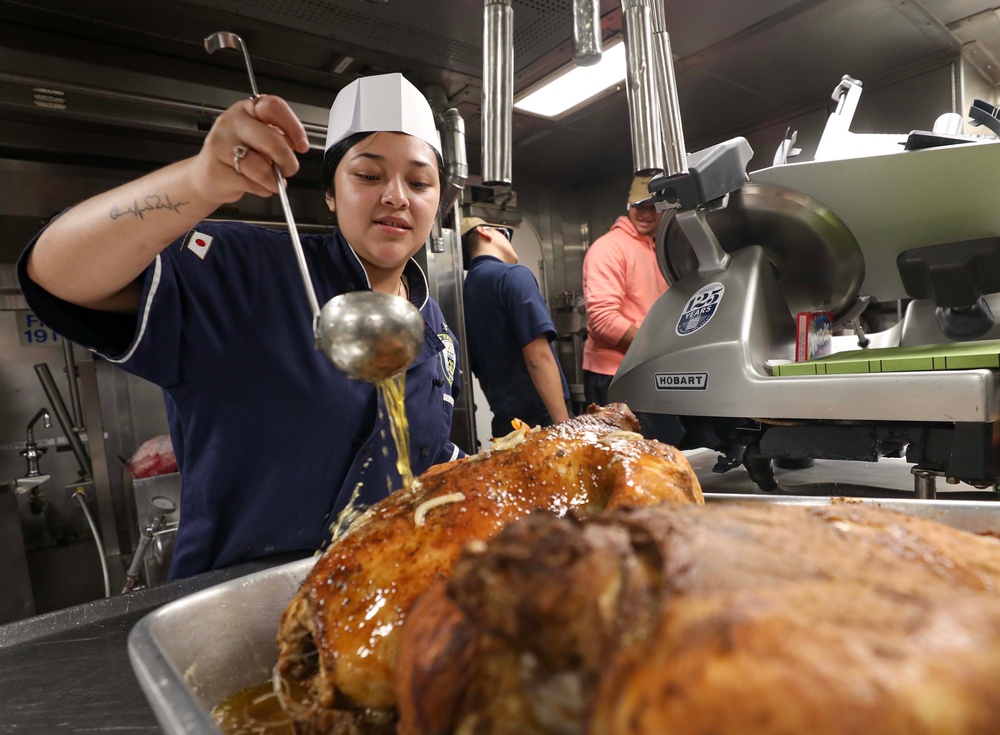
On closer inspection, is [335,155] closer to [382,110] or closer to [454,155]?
[382,110]

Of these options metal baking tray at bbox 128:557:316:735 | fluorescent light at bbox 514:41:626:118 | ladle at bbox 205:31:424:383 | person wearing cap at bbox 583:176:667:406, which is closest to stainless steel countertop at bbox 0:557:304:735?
metal baking tray at bbox 128:557:316:735

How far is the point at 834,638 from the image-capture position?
243 mm

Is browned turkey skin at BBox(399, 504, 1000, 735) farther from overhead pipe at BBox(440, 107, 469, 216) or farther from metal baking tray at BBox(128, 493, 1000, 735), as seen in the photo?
overhead pipe at BBox(440, 107, 469, 216)

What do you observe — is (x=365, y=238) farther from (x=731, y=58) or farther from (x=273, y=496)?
(x=731, y=58)

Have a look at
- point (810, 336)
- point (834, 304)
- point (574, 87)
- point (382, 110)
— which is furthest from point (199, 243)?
point (574, 87)

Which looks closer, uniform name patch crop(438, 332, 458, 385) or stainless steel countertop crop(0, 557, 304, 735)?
stainless steel countertop crop(0, 557, 304, 735)

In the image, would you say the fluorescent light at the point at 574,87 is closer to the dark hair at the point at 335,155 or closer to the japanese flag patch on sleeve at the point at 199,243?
the dark hair at the point at 335,155

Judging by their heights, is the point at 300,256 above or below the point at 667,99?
below

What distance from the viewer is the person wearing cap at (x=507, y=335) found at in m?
2.62

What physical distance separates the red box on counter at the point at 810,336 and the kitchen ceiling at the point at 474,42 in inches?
55.4

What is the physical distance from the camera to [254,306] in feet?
4.17

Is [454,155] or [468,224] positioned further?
[468,224]

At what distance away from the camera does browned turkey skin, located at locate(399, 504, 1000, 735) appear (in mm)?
227

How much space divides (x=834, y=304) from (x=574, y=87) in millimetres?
2187
